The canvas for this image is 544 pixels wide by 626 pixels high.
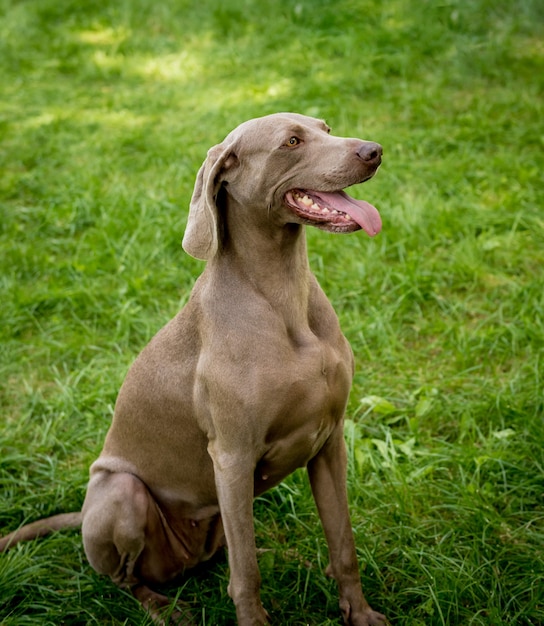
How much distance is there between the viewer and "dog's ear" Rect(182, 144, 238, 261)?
2367 millimetres

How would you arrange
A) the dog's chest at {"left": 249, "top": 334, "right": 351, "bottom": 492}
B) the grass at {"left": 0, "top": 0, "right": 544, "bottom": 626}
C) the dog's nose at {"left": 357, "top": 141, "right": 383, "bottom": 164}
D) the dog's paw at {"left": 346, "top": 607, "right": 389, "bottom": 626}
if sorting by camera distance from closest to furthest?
the dog's nose at {"left": 357, "top": 141, "right": 383, "bottom": 164}, the dog's chest at {"left": 249, "top": 334, "right": 351, "bottom": 492}, the dog's paw at {"left": 346, "top": 607, "right": 389, "bottom": 626}, the grass at {"left": 0, "top": 0, "right": 544, "bottom": 626}

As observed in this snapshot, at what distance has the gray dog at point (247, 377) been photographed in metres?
2.37

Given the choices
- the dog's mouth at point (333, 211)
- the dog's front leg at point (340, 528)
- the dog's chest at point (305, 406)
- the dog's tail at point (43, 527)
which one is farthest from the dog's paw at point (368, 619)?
the dog's mouth at point (333, 211)

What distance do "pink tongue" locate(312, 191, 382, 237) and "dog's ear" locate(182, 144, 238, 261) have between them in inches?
11.0

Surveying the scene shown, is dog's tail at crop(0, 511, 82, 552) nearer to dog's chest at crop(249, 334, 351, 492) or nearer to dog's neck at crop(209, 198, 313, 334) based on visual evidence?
dog's chest at crop(249, 334, 351, 492)

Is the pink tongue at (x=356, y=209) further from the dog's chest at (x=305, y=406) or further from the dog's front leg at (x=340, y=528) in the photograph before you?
the dog's front leg at (x=340, y=528)

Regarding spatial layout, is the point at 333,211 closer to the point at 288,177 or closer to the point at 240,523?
the point at 288,177

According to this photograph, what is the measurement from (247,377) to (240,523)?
1.46 feet

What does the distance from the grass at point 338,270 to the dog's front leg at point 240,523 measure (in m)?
0.27

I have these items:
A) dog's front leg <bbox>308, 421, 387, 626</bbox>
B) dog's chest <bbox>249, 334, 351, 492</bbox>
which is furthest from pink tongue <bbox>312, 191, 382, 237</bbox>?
dog's front leg <bbox>308, 421, 387, 626</bbox>

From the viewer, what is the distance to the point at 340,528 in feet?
8.83

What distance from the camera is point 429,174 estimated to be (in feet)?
17.3

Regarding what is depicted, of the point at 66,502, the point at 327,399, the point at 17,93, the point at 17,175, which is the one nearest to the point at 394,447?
the point at 327,399

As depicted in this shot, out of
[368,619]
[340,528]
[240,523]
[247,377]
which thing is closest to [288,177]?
[247,377]
